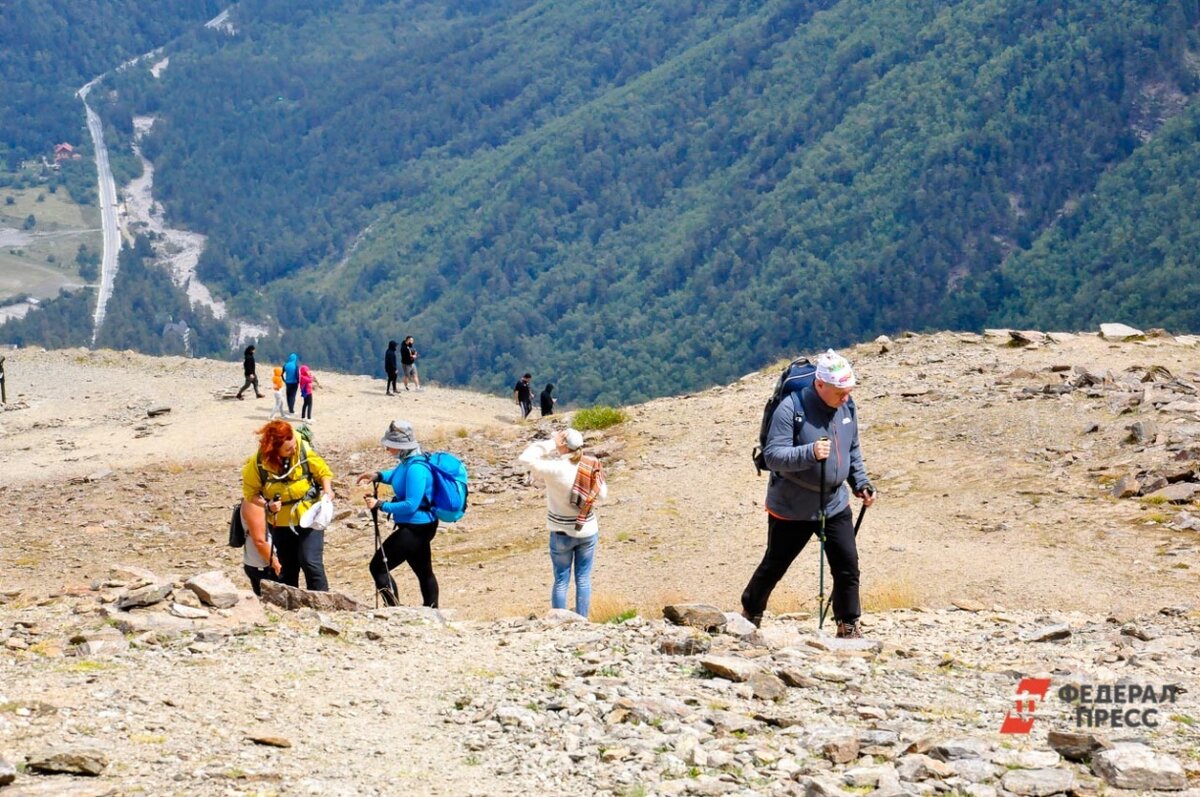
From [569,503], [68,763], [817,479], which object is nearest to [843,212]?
[569,503]

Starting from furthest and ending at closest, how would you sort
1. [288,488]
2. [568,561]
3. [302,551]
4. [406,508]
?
[568,561] → [406,508] → [302,551] → [288,488]

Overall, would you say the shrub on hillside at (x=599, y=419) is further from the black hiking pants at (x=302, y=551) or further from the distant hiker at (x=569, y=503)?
the black hiking pants at (x=302, y=551)

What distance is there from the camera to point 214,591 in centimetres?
946

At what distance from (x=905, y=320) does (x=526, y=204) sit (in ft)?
245

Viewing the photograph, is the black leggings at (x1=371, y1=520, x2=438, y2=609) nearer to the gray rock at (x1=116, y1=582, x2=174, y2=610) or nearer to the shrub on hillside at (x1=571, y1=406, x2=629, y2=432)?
the gray rock at (x1=116, y1=582, x2=174, y2=610)

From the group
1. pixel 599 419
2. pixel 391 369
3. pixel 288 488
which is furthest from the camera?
pixel 391 369

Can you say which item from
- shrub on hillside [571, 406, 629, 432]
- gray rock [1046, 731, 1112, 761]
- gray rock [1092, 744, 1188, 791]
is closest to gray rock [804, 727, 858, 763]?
gray rock [1046, 731, 1112, 761]

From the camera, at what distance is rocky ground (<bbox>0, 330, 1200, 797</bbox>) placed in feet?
21.8

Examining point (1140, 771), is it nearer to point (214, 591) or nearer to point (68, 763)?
point (68, 763)

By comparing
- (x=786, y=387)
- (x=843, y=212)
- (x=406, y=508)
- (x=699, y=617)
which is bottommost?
(x=699, y=617)

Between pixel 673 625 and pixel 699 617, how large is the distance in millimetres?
203

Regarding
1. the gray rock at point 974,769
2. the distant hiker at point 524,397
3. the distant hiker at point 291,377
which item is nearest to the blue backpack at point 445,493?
the gray rock at point 974,769

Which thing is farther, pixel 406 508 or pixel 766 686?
pixel 406 508

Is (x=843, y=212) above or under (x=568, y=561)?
above
